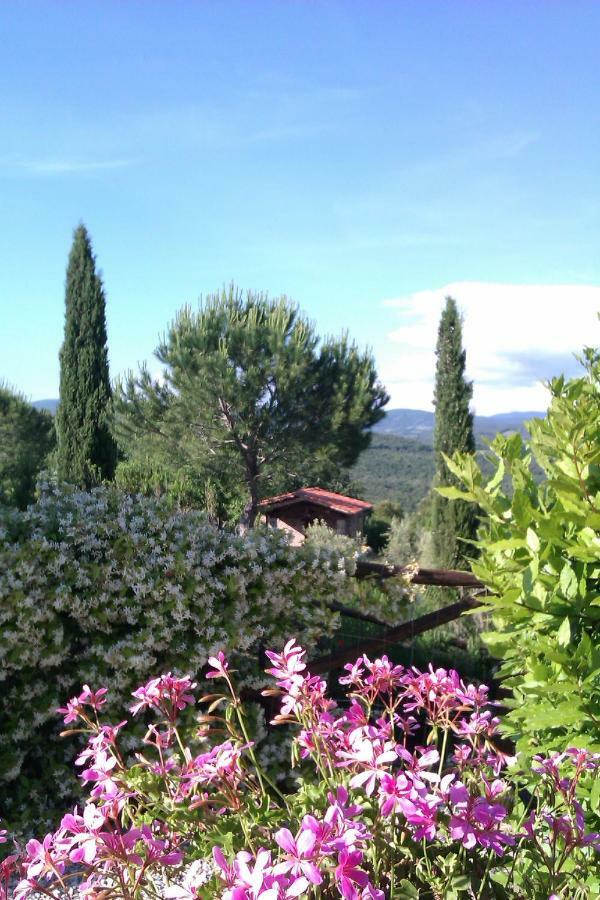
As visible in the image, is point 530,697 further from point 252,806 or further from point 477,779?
point 252,806

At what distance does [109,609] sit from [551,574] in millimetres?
1896

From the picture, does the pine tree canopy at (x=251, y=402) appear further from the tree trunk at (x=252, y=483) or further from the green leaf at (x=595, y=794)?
the green leaf at (x=595, y=794)

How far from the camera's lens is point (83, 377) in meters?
16.3

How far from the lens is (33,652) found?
9.49 ft

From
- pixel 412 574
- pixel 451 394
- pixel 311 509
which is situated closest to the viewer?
pixel 412 574

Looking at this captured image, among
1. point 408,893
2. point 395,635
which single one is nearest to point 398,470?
point 395,635

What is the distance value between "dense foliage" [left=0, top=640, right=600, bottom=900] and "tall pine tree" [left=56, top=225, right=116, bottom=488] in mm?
14726

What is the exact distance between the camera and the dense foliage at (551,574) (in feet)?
4.86

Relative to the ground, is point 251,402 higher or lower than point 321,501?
higher

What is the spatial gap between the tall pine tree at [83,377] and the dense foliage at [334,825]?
14.7 metres

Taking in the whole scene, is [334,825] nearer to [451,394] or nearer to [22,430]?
[451,394]

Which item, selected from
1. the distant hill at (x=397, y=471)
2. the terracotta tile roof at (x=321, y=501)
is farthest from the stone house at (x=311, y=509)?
the distant hill at (x=397, y=471)

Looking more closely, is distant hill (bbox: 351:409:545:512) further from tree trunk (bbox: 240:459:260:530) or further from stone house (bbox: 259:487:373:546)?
stone house (bbox: 259:487:373:546)

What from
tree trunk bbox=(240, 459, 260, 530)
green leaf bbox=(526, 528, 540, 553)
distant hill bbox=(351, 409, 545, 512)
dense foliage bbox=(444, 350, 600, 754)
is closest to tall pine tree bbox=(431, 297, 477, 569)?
tree trunk bbox=(240, 459, 260, 530)
